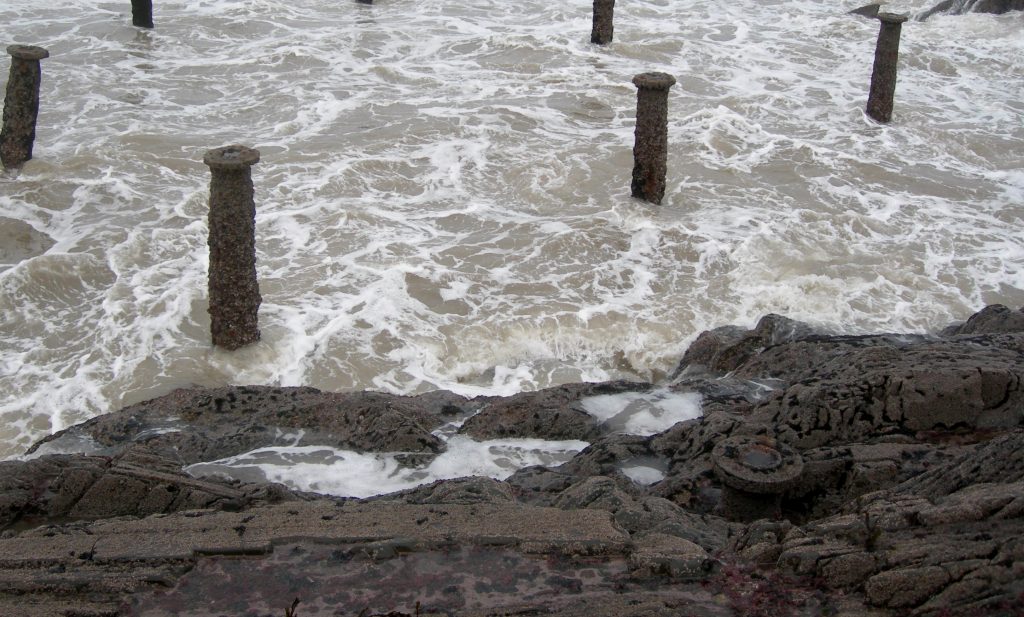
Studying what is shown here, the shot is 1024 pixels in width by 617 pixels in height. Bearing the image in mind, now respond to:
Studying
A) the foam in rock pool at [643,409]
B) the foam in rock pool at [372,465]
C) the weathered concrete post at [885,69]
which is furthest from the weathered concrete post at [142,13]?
the foam in rock pool at [643,409]

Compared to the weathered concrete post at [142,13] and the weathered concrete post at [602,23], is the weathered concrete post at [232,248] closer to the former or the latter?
the weathered concrete post at [602,23]

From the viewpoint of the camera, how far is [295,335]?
26.3ft

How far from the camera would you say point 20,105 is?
1045 cm

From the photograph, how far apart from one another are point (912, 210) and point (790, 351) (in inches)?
207

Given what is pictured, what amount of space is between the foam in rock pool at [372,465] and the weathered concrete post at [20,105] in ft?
22.6

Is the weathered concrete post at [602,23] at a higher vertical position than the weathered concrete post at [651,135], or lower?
higher

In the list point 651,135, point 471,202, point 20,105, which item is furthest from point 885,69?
point 20,105

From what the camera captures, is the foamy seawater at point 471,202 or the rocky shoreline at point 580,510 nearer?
the rocky shoreline at point 580,510

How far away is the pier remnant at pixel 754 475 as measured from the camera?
405 centimetres

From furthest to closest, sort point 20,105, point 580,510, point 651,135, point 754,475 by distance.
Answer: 1. point 20,105
2. point 651,135
3. point 754,475
4. point 580,510

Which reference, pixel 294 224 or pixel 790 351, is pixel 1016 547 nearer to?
pixel 790 351

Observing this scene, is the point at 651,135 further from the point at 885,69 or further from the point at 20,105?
the point at 20,105

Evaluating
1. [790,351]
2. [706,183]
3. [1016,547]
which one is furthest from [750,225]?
[1016,547]

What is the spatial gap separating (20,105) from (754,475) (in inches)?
375
